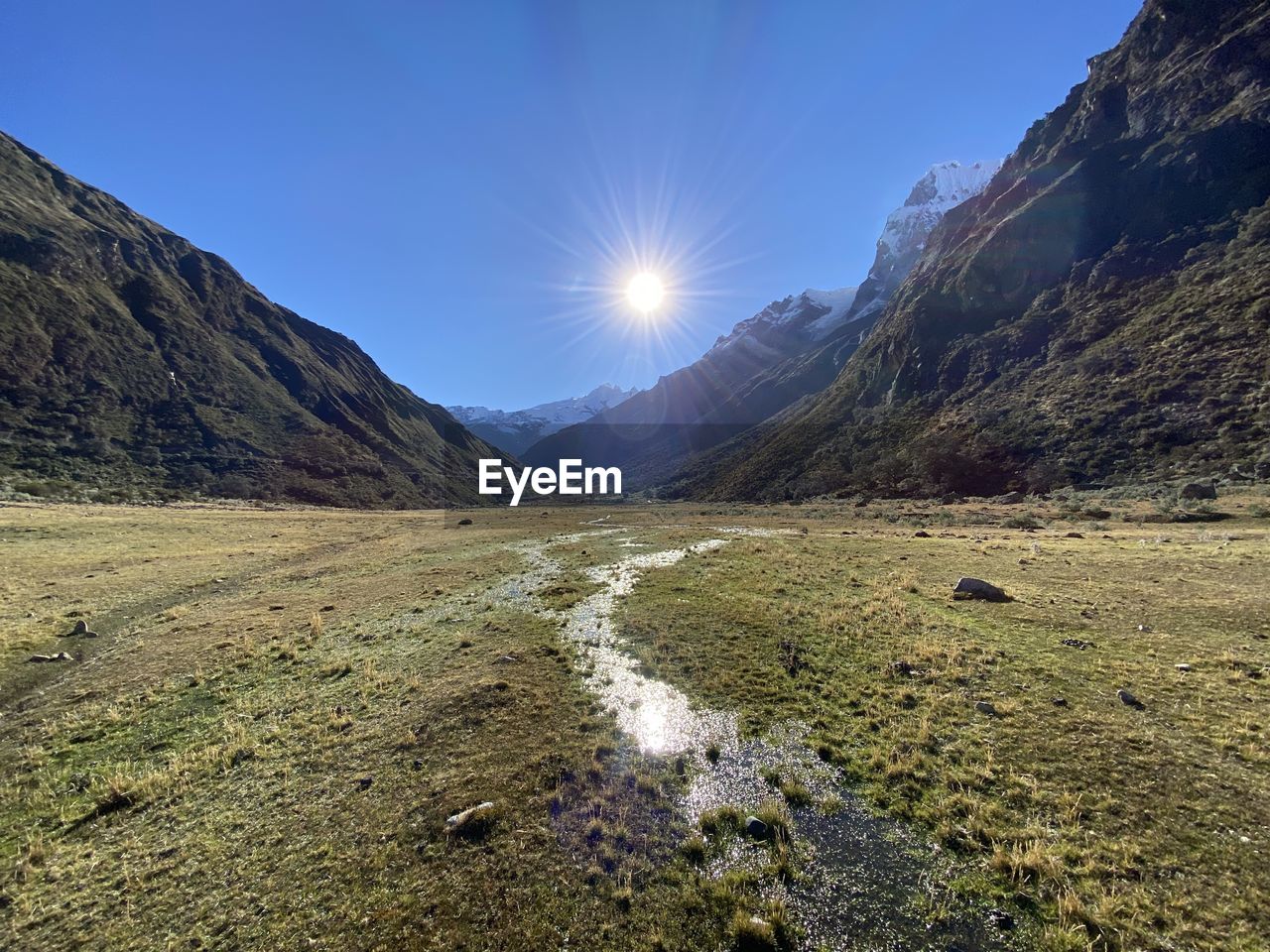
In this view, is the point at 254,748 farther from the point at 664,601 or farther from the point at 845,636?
the point at 845,636

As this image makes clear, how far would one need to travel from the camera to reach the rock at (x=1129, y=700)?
1253 centimetres

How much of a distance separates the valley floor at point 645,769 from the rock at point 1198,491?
37.7 metres

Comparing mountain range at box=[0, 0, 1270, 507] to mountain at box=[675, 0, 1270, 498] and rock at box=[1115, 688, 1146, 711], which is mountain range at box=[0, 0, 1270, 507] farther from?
rock at box=[1115, 688, 1146, 711]

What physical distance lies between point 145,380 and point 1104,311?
815 ft

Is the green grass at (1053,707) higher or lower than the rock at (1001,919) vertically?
higher

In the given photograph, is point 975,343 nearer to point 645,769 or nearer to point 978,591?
point 978,591

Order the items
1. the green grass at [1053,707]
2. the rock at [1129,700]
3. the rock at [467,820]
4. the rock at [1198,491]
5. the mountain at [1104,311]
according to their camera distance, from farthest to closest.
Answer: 1. the mountain at [1104,311]
2. the rock at [1198,491]
3. the rock at [1129,700]
4. the rock at [467,820]
5. the green grass at [1053,707]

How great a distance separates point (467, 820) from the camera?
32.3 feet

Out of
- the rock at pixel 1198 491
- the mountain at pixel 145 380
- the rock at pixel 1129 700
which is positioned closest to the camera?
the rock at pixel 1129 700

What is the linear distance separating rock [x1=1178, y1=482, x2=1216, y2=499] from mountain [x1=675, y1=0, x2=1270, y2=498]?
34.9ft

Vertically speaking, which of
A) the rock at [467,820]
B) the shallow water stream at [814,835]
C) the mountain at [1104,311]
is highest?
the mountain at [1104,311]

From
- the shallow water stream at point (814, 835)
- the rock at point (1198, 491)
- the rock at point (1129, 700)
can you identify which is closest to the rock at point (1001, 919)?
the shallow water stream at point (814, 835)

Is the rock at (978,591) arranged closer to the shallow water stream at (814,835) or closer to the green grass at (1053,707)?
the green grass at (1053,707)

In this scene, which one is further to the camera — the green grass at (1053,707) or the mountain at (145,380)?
the mountain at (145,380)
